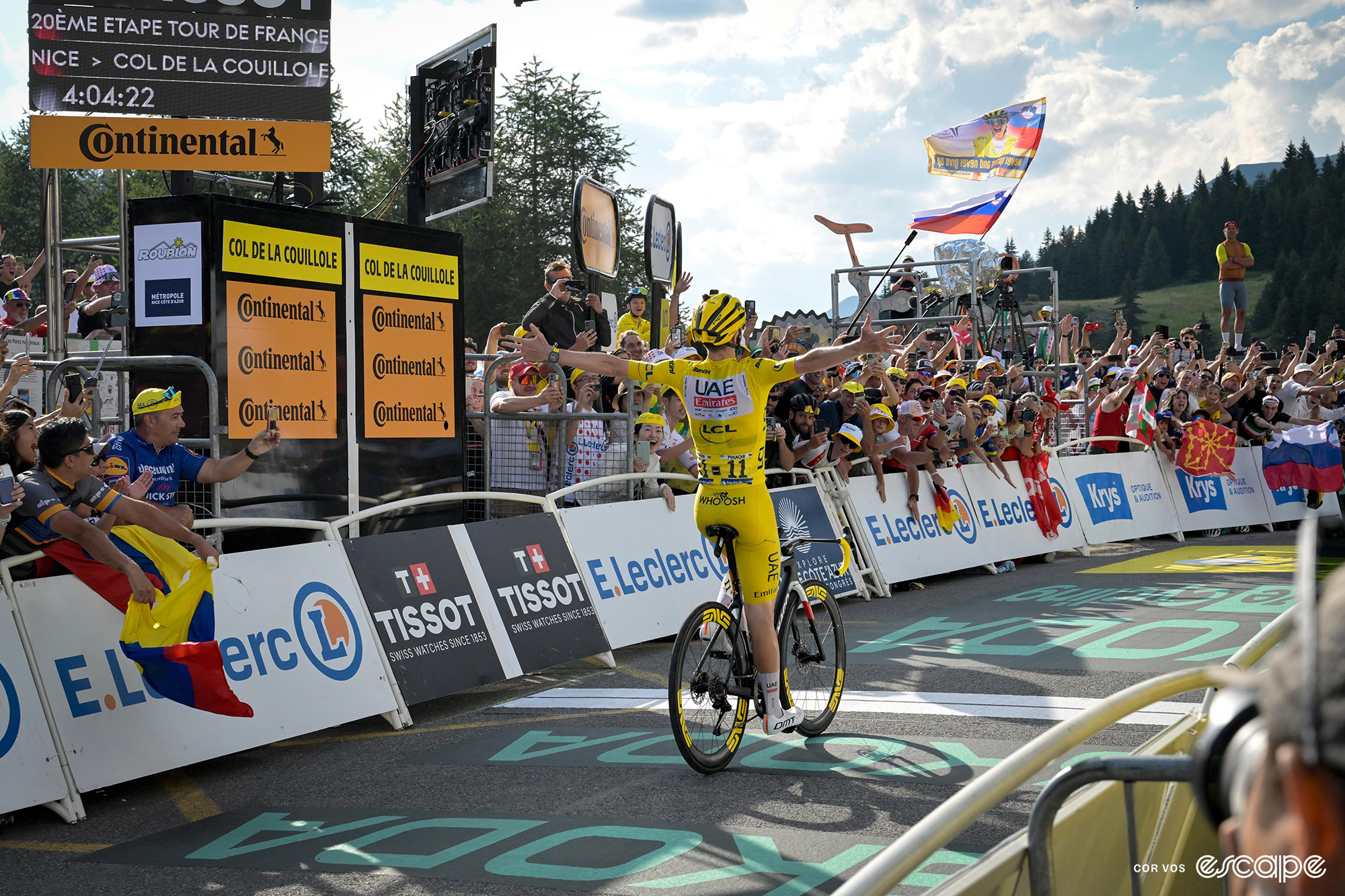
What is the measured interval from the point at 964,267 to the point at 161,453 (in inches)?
633

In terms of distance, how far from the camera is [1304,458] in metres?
19.5

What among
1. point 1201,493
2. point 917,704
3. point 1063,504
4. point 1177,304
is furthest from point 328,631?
point 1177,304

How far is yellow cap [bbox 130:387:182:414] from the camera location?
7.01m

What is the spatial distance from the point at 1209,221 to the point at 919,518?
143337 millimetres

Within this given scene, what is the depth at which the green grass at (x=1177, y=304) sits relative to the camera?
423ft

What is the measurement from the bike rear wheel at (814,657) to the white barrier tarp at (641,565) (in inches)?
114

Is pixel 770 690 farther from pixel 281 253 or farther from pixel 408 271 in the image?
pixel 408 271

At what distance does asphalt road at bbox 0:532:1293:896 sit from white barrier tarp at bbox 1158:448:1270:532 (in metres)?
9.43

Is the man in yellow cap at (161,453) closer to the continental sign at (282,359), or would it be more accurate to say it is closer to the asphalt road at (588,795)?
the continental sign at (282,359)

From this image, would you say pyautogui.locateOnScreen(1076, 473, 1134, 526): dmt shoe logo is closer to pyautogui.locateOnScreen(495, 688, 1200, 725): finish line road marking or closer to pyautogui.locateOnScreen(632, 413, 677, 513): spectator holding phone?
pyautogui.locateOnScreen(632, 413, 677, 513): spectator holding phone

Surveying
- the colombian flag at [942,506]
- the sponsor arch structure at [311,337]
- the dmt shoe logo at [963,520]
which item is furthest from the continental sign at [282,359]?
the dmt shoe logo at [963,520]

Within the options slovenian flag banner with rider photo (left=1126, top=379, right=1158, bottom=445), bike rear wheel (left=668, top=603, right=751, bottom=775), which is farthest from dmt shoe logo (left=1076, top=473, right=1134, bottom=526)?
bike rear wheel (left=668, top=603, right=751, bottom=775)

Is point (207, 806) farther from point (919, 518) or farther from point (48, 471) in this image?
point (919, 518)

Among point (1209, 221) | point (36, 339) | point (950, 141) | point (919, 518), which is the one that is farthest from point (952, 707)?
point (1209, 221)
